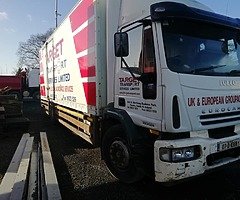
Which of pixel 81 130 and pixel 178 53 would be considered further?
pixel 81 130

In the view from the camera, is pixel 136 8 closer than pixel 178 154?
No

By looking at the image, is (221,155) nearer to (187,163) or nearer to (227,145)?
(227,145)

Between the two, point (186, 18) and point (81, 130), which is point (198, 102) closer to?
point (186, 18)

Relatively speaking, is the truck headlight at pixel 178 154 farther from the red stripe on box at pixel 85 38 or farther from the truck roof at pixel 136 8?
the red stripe on box at pixel 85 38

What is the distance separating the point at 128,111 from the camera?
4.64 meters

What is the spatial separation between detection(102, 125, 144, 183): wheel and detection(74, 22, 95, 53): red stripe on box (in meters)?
1.75

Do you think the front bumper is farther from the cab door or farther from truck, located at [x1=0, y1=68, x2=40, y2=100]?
truck, located at [x1=0, y1=68, x2=40, y2=100]

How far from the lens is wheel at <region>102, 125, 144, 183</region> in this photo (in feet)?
14.8

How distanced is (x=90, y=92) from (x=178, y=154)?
253 cm

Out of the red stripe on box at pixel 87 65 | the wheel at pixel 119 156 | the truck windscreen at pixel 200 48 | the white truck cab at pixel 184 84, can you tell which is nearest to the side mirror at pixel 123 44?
the white truck cab at pixel 184 84

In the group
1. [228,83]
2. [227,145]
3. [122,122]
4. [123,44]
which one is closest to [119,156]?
[122,122]

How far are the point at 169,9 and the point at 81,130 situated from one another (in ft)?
12.4

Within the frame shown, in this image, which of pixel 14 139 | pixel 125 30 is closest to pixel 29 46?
pixel 14 139

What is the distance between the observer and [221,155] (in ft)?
13.6
